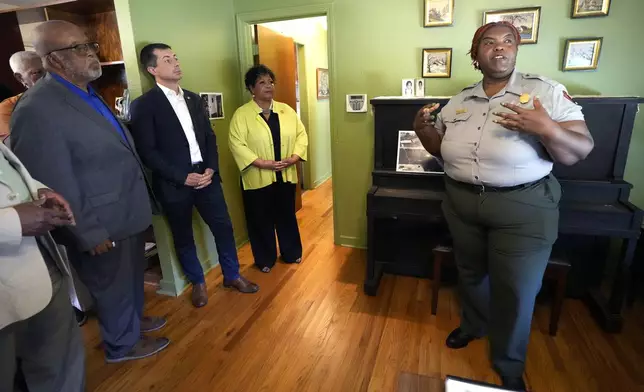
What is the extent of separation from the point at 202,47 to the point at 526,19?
7.02ft

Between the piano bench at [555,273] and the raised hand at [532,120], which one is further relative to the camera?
the piano bench at [555,273]

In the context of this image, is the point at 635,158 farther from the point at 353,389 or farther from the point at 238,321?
the point at 238,321

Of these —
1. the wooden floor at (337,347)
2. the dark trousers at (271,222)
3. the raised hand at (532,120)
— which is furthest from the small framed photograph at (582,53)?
the dark trousers at (271,222)

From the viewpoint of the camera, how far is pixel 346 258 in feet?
9.47

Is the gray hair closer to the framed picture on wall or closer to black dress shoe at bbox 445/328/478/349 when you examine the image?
black dress shoe at bbox 445/328/478/349

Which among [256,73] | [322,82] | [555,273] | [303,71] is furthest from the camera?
[322,82]

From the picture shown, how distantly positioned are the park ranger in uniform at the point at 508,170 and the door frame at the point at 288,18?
1249 millimetres

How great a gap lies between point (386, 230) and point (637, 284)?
154 cm

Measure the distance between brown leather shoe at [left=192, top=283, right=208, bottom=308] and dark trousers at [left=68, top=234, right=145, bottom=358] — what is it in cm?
43

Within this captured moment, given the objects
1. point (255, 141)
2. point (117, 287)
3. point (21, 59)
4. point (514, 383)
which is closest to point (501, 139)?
point (514, 383)

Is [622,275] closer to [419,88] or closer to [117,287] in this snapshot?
[419,88]

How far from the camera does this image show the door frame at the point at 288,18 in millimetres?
2652

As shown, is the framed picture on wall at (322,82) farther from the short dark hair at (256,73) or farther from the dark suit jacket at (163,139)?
the dark suit jacket at (163,139)

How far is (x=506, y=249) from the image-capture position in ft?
4.77
